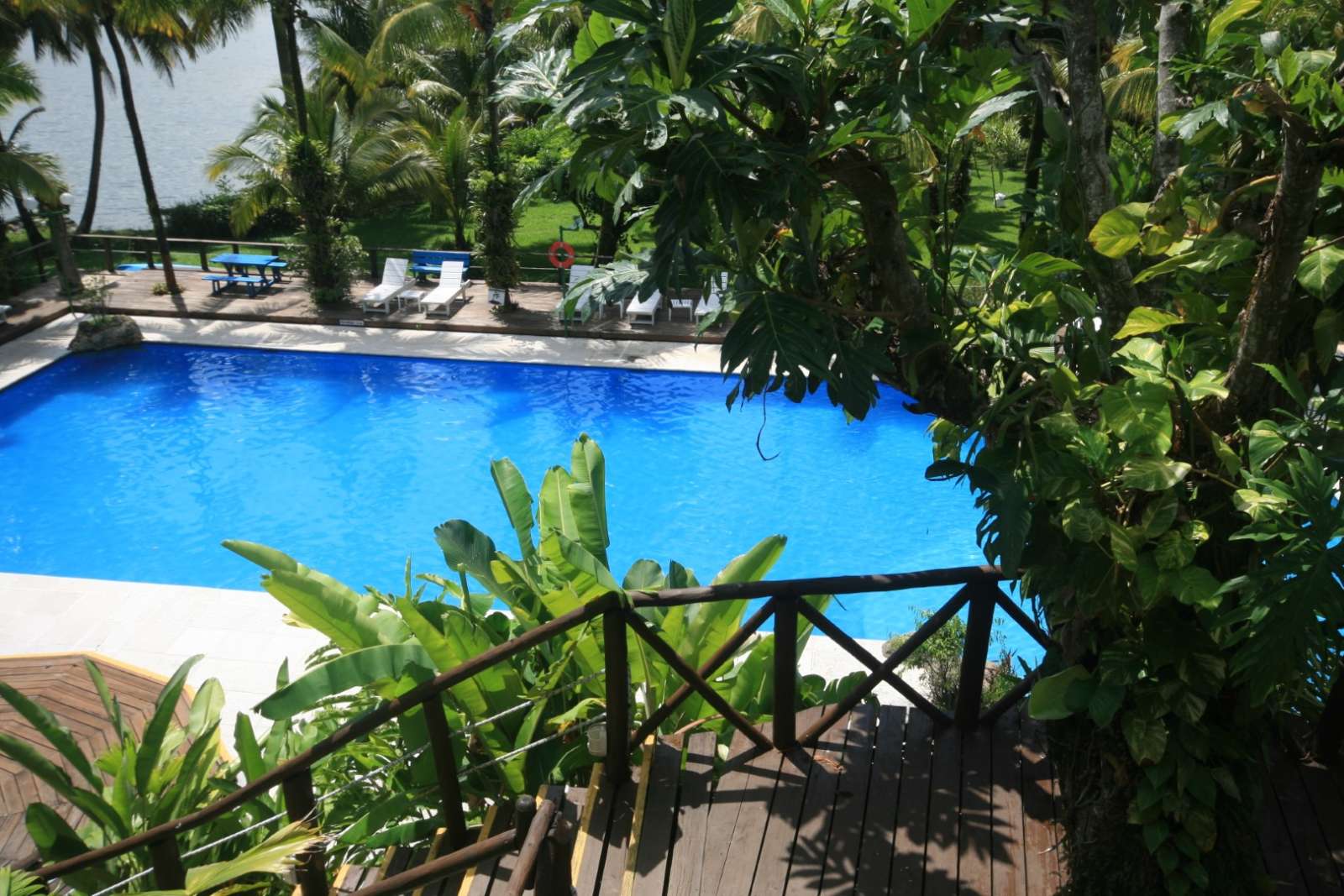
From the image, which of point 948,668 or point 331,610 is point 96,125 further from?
point 948,668

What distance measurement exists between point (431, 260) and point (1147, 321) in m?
16.2

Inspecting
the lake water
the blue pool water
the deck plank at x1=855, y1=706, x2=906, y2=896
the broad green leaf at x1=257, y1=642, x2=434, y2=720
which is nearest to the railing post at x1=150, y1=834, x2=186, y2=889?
the broad green leaf at x1=257, y1=642, x2=434, y2=720

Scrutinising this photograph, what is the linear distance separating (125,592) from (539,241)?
535 inches

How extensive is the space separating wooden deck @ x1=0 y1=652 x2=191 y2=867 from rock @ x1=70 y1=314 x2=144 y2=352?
8.49m

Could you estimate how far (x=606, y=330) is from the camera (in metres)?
15.8

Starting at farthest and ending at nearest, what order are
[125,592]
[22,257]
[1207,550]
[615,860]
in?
[22,257] < [125,592] < [615,860] < [1207,550]

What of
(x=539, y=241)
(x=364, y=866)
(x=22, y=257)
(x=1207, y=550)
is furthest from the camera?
(x=539, y=241)

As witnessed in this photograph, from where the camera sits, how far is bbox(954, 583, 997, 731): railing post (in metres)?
4.11

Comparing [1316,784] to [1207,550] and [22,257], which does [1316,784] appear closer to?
[1207,550]

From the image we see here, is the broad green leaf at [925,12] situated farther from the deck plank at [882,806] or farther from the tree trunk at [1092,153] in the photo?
the deck plank at [882,806]

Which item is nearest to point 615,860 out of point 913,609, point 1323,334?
point 1323,334

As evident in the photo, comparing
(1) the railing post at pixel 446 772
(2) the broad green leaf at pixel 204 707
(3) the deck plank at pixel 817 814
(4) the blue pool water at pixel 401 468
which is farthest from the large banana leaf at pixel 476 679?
(4) the blue pool water at pixel 401 468

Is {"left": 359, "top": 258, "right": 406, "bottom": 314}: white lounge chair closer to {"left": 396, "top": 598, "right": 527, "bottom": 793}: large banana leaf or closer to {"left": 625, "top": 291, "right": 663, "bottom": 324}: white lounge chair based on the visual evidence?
{"left": 625, "top": 291, "right": 663, "bottom": 324}: white lounge chair

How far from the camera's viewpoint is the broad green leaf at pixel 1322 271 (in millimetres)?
2717
